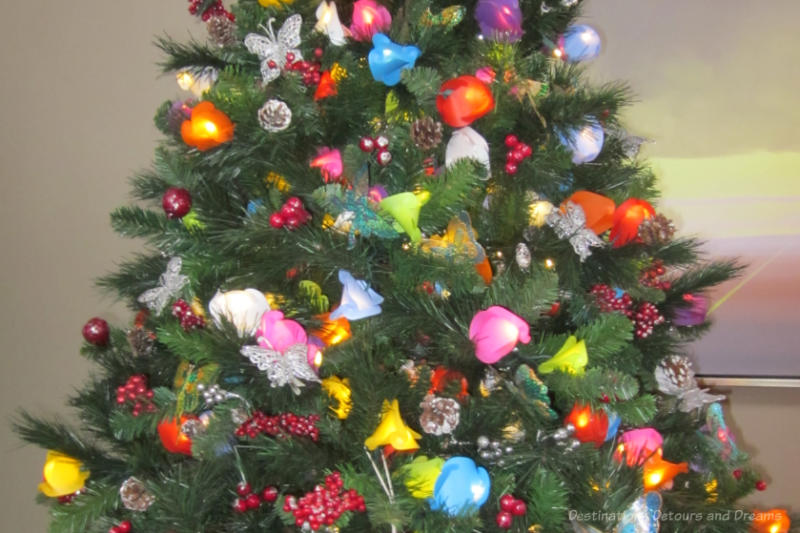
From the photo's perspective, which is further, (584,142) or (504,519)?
(584,142)

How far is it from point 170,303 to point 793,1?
51.4 inches

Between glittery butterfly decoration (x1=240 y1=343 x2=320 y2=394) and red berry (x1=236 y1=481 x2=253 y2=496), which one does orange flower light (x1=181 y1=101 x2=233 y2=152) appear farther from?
red berry (x1=236 y1=481 x2=253 y2=496)

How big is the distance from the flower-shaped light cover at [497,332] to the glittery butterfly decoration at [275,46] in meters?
0.32

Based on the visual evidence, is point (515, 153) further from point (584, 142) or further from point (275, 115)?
point (275, 115)

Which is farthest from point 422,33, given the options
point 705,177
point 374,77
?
point 705,177

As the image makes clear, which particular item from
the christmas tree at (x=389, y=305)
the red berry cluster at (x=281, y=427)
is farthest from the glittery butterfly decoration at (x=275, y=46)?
the red berry cluster at (x=281, y=427)

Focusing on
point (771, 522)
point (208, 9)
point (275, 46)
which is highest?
point (208, 9)

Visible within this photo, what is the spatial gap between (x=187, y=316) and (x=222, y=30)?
33cm

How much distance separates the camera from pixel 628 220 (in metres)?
0.67

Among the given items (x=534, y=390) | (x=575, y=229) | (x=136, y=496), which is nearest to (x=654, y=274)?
(x=575, y=229)

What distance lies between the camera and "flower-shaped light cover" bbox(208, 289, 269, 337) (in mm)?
571

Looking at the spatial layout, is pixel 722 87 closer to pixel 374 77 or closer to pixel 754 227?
pixel 754 227

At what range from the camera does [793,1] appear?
1246mm

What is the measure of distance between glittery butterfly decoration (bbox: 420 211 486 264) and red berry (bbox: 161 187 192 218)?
9.8 inches
